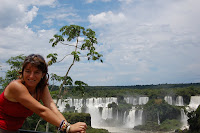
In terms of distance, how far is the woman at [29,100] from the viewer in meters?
1.07

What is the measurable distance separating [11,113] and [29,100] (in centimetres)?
18

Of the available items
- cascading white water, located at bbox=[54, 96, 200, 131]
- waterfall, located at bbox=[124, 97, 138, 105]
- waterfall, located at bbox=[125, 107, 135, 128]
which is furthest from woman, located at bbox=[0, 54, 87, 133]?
waterfall, located at bbox=[124, 97, 138, 105]

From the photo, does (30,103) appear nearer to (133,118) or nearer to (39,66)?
(39,66)

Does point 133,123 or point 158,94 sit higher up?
point 158,94

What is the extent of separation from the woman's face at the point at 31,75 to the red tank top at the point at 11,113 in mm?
124

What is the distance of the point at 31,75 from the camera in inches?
45.9

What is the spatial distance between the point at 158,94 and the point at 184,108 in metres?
6.42

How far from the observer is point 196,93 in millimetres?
33531

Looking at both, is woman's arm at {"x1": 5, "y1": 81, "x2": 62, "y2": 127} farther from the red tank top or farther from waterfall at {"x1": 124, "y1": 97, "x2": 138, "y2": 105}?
waterfall at {"x1": 124, "y1": 97, "x2": 138, "y2": 105}

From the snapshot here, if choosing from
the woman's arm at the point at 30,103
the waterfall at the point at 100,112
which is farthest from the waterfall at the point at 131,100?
the woman's arm at the point at 30,103

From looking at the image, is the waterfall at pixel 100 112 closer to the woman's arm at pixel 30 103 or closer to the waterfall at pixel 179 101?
the waterfall at pixel 179 101

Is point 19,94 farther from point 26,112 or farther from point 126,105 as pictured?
point 126,105

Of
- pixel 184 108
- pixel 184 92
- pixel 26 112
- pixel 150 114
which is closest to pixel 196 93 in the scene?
pixel 184 92

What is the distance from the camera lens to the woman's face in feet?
3.83
